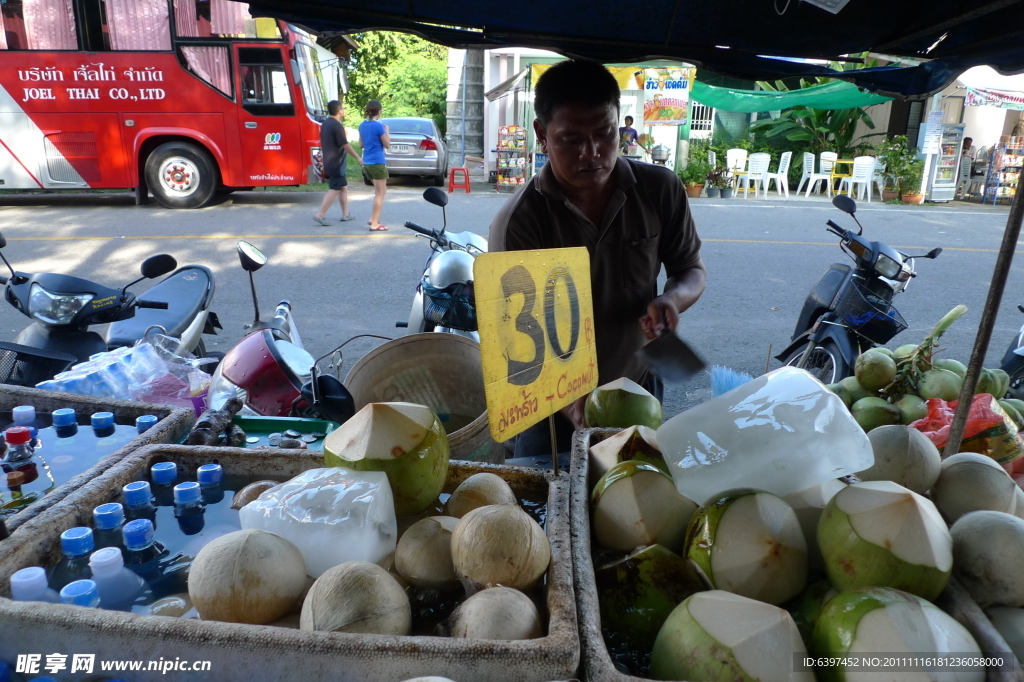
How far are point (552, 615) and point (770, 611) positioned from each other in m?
0.29

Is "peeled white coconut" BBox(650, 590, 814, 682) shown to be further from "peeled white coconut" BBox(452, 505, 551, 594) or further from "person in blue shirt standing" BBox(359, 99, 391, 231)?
"person in blue shirt standing" BBox(359, 99, 391, 231)

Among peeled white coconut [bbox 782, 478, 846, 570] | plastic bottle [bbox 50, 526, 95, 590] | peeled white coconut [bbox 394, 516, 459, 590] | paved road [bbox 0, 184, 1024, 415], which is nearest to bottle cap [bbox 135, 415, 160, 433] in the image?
plastic bottle [bbox 50, 526, 95, 590]

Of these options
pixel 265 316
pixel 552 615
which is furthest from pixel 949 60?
pixel 265 316

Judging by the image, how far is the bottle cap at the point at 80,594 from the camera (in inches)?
37.3

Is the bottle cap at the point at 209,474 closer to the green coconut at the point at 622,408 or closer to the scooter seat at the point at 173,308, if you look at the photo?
the green coconut at the point at 622,408

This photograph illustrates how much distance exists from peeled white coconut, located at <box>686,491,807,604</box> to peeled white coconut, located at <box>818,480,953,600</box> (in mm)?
57

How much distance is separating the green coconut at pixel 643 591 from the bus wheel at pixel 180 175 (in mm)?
11149

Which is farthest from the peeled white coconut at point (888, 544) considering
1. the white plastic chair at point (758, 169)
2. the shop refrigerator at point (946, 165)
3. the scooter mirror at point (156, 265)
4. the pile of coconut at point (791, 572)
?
the shop refrigerator at point (946, 165)

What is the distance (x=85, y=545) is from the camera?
1100mm

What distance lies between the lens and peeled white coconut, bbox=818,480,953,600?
3.07 feet

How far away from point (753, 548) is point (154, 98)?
37.6 feet

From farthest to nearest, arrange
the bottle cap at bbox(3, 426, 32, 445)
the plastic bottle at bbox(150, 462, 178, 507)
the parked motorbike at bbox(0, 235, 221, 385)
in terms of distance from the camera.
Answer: the parked motorbike at bbox(0, 235, 221, 385) < the bottle cap at bbox(3, 426, 32, 445) < the plastic bottle at bbox(150, 462, 178, 507)

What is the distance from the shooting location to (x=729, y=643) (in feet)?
2.79

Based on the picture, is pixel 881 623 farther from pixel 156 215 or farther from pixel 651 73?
pixel 651 73
